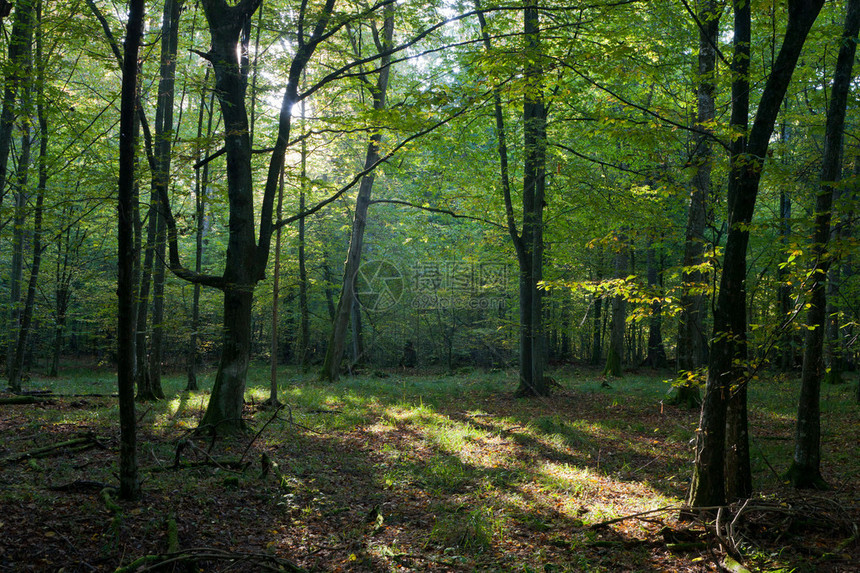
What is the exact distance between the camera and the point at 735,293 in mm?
4523

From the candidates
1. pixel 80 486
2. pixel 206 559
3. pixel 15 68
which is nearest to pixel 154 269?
pixel 15 68

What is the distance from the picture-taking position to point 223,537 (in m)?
4.46

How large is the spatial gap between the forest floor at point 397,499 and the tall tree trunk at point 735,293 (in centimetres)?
35

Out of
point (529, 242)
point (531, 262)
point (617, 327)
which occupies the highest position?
point (529, 242)

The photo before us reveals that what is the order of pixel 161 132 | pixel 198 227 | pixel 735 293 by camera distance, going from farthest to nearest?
pixel 198 227 → pixel 161 132 → pixel 735 293

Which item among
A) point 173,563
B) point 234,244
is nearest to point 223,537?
point 173,563

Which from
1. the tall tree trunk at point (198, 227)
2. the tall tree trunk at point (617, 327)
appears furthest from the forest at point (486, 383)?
the tall tree trunk at point (617, 327)

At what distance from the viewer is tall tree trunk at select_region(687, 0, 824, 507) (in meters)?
4.42

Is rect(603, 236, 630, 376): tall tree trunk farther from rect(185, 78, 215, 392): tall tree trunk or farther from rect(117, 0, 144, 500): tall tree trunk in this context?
rect(117, 0, 144, 500): tall tree trunk

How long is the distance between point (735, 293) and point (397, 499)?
167 inches

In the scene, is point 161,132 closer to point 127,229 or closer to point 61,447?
point 61,447

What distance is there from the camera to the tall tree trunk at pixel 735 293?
442 centimetres

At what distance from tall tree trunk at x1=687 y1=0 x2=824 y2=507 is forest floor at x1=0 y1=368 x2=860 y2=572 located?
1.16 ft

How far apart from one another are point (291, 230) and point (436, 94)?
15.8 metres
